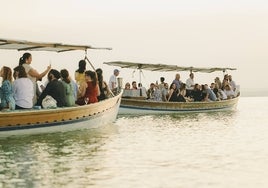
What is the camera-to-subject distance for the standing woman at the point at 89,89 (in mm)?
16016

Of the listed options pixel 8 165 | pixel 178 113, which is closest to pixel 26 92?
pixel 8 165

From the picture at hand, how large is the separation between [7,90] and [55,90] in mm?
1885

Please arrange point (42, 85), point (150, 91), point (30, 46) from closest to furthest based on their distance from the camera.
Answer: point (30, 46) < point (42, 85) < point (150, 91)

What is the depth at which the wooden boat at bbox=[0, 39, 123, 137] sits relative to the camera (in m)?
12.6

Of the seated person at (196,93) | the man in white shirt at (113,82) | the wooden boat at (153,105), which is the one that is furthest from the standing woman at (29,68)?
the seated person at (196,93)

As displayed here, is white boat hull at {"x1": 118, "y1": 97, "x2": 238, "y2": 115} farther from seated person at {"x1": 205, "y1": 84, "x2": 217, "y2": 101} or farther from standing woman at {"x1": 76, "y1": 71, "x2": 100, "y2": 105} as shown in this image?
standing woman at {"x1": 76, "y1": 71, "x2": 100, "y2": 105}

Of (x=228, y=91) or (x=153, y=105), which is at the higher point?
(x=228, y=91)

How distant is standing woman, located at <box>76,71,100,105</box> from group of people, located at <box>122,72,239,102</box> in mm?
10790

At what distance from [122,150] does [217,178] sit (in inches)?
140

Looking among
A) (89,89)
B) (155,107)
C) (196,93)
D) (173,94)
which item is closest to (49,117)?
(89,89)

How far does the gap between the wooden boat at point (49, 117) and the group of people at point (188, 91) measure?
10192 mm

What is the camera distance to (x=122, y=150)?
1058 centimetres

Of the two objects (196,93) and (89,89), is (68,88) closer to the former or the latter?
(89,89)

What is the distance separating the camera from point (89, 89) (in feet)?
53.2
